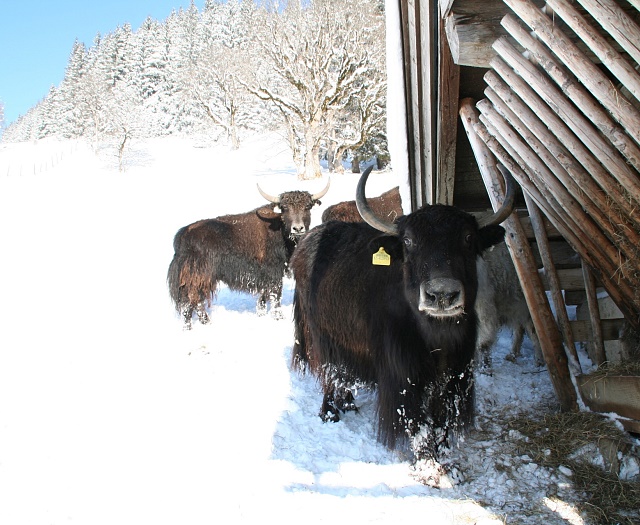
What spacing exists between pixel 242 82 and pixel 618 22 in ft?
86.6

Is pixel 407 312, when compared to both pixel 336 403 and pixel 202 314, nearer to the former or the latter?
pixel 336 403

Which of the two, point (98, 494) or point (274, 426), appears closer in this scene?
point (98, 494)

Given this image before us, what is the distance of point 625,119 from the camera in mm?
2471

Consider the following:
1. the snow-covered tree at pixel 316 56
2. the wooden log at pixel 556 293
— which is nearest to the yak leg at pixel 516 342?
the wooden log at pixel 556 293

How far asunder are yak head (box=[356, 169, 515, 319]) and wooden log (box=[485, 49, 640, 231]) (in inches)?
23.3

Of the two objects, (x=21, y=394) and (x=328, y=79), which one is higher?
(x=328, y=79)

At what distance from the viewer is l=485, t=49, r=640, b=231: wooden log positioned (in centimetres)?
301

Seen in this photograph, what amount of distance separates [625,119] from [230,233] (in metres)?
7.08

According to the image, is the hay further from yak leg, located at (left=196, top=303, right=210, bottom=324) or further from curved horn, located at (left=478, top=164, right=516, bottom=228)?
yak leg, located at (left=196, top=303, right=210, bottom=324)

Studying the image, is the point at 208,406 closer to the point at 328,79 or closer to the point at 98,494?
the point at 98,494

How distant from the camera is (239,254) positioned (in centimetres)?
873

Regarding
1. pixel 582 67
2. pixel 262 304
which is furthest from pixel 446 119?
pixel 262 304

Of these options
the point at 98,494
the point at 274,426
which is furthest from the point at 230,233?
the point at 98,494

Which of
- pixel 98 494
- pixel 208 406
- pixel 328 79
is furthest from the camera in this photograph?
pixel 328 79
